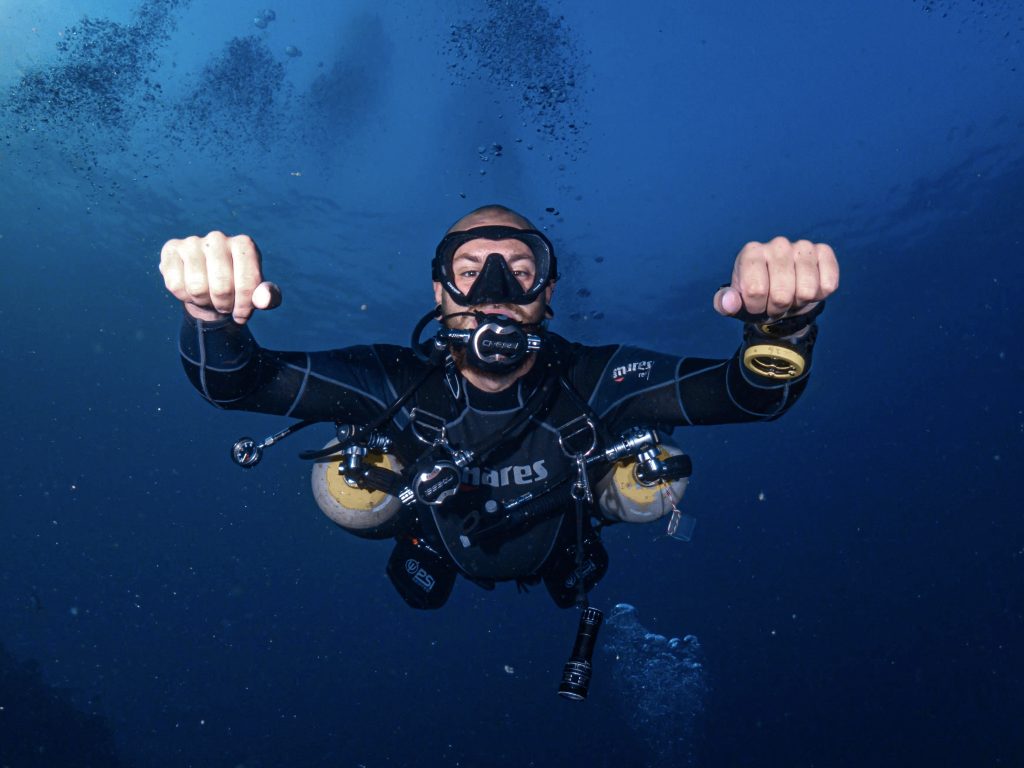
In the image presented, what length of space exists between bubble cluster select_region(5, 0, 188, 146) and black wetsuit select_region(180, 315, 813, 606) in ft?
54.1

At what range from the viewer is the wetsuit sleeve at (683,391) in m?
3.19

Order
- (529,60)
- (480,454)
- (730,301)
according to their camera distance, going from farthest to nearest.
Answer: (529,60) < (480,454) < (730,301)

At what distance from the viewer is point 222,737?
2788 cm

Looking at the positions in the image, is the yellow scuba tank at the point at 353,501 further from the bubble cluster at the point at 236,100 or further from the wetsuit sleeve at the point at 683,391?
the bubble cluster at the point at 236,100

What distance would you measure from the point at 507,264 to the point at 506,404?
3.23ft

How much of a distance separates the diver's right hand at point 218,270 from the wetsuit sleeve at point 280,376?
20.9 inches

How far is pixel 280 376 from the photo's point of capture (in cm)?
357

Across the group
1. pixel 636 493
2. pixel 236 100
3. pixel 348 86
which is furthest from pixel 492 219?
pixel 236 100

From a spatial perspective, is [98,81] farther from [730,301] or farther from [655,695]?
[655,695]

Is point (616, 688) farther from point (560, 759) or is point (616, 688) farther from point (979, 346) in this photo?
point (979, 346)

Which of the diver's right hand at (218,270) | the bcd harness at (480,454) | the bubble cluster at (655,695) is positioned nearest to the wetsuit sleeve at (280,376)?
the bcd harness at (480,454)

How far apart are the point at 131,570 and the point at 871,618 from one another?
64590 millimetres

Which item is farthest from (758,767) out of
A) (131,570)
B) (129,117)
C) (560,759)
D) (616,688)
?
(131,570)

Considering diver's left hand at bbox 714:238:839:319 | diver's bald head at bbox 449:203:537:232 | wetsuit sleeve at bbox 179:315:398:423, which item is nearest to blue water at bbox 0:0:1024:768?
diver's bald head at bbox 449:203:537:232
